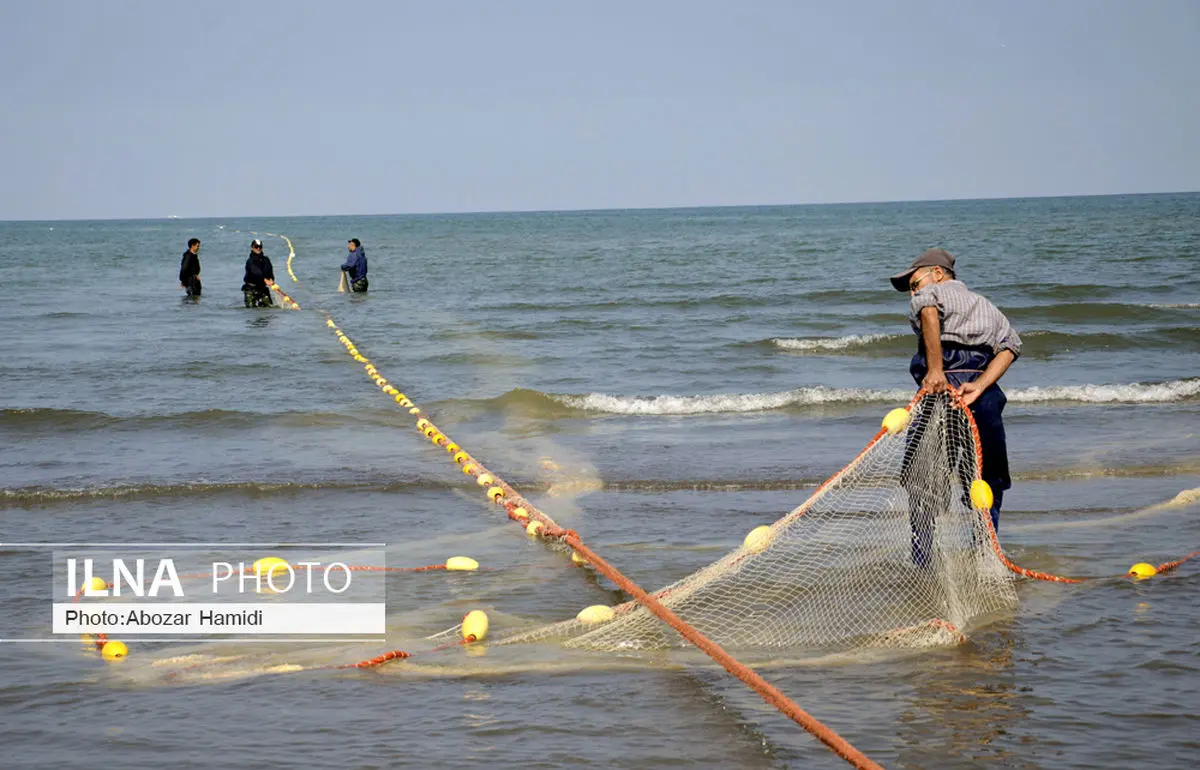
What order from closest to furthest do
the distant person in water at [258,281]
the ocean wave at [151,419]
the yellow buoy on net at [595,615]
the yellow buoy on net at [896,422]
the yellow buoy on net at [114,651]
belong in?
1. the yellow buoy on net at [114,651]
2. the yellow buoy on net at [595,615]
3. the yellow buoy on net at [896,422]
4. the ocean wave at [151,419]
5. the distant person in water at [258,281]

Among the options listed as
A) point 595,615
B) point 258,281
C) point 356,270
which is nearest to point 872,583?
point 595,615

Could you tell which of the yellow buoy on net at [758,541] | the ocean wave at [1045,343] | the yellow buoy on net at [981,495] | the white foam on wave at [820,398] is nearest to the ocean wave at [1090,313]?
the ocean wave at [1045,343]

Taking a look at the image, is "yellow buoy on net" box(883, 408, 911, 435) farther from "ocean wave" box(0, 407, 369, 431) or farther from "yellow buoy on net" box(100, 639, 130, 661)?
"ocean wave" box(0, 407, 369, 431)

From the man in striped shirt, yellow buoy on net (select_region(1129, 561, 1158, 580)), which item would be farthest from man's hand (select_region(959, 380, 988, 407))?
yellow buoy on net (select_region(1129, 561, 1158, 580))

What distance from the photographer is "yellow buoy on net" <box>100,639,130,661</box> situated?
5.10m

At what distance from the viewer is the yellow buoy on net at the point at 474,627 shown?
5.18 meters

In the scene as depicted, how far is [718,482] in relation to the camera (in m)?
8.77

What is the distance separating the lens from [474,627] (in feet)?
17.0

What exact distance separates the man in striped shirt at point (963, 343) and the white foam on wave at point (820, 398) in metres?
6.29

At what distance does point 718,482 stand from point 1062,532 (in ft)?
7.91

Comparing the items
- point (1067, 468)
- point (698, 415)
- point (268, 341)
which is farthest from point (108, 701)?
point (268, 341)

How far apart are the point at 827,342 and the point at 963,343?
11768 millimetres

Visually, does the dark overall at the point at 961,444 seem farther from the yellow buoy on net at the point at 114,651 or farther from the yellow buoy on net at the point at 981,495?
the yellow buoy on net at the point at 114,651

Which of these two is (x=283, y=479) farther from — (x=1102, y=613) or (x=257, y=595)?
(x=1102, y=613)
